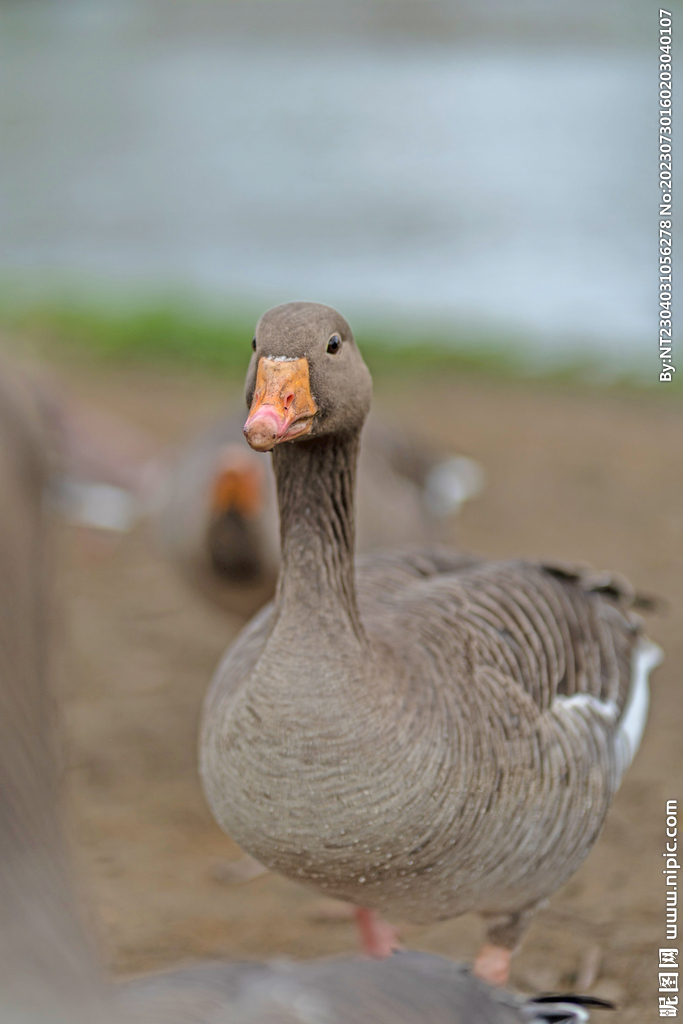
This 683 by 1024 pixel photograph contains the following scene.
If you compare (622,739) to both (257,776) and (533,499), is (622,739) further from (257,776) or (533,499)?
(533,499)

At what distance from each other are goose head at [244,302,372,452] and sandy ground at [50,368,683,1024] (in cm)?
182

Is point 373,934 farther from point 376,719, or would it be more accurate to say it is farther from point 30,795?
point 30,795

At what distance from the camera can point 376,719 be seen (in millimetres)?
2146

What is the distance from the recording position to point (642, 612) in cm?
483

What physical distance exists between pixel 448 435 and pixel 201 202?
6.31 metres

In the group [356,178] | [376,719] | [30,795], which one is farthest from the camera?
[356,178]

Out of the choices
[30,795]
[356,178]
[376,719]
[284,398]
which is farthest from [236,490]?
A: [356,178]

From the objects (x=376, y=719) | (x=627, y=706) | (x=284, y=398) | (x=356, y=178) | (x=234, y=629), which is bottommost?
(x=234, y=629)

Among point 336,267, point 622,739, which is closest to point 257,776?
point 622,739

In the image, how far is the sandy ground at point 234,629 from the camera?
3.23 metres

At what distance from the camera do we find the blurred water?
9617mm

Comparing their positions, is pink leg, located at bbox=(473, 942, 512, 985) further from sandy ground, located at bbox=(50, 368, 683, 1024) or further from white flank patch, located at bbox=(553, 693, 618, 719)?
white flank patch, located at bbox=(553, 693, 618, 719)

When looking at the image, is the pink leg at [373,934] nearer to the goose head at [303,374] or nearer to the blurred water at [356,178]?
the goose head at [303,374]

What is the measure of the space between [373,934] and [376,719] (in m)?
1.03
